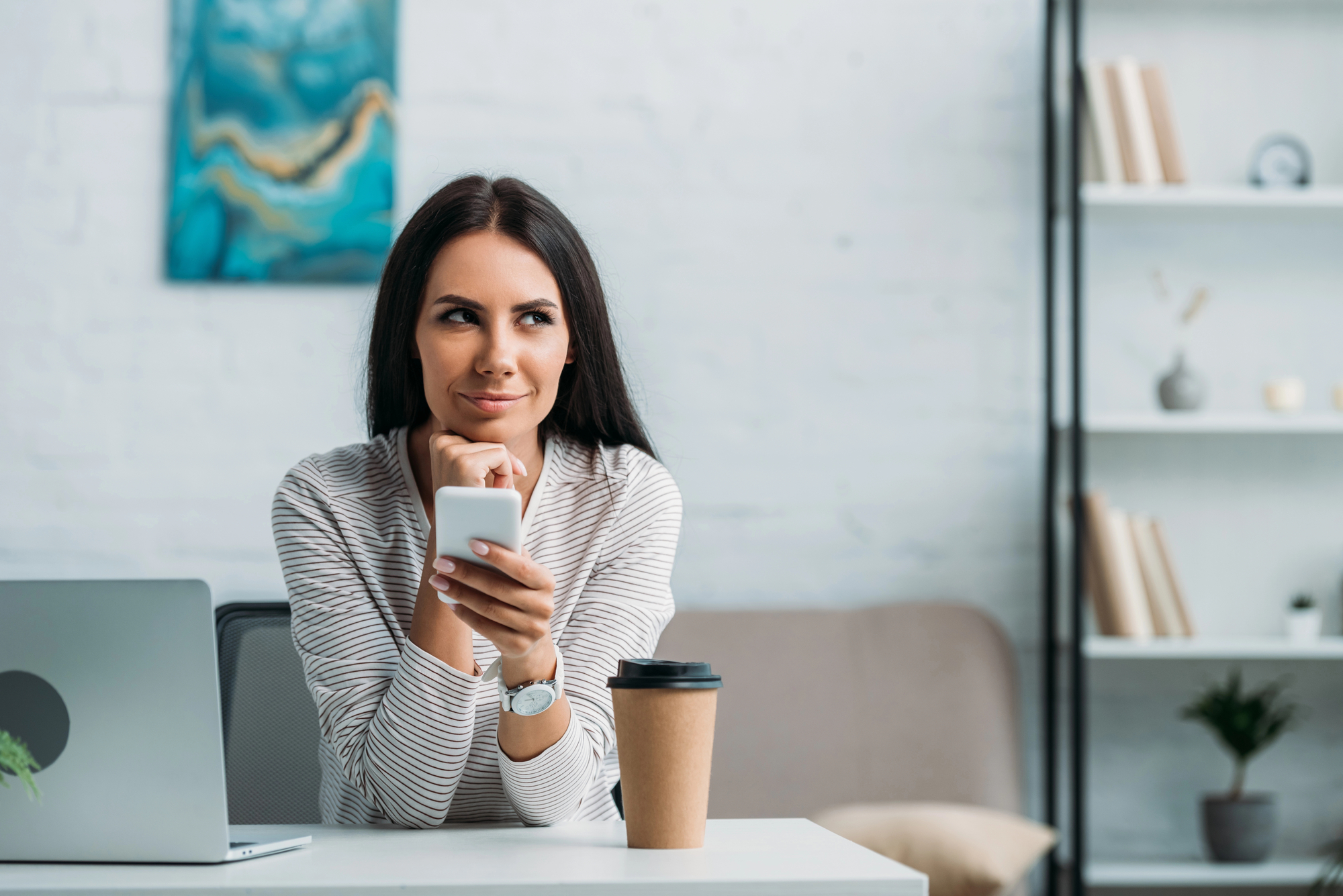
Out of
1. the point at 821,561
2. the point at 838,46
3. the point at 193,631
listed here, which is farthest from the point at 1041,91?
the point at 193,631

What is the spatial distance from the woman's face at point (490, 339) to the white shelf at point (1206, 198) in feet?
4.39

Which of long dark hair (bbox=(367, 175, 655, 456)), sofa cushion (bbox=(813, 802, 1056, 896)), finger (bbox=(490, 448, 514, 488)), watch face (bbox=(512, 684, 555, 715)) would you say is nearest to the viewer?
watch face (bbox=(512, 684, 555, 715))

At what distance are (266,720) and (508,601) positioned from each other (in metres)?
0.75

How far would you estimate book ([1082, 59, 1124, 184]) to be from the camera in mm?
2107

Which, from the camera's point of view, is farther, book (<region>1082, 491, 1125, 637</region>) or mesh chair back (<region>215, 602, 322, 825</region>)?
book (<region>1082, 491, 1125, 637</region>)

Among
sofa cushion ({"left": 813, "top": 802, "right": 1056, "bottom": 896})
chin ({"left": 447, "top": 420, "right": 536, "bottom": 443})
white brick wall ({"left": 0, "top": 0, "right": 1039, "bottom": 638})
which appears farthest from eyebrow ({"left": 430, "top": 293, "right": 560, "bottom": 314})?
white brick wall ({"left": 0, "top": 0, "right": 1039, "bottom": 638})

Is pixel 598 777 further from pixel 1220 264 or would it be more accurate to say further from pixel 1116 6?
pixel 1116 6

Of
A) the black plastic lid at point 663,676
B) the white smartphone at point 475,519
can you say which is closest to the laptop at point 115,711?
the white smartphone at point 475,519

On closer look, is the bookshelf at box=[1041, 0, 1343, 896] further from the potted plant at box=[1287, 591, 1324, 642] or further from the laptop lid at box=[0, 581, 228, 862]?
the laptop lid at box=[0, 581, 228, 862]

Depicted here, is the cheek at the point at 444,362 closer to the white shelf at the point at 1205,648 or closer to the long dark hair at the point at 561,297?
the long dark hair at the point at 561,297

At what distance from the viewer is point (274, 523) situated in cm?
117

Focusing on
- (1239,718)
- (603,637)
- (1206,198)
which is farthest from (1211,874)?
(603,637)

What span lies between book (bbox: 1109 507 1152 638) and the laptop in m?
1.70

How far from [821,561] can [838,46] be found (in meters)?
1.03
